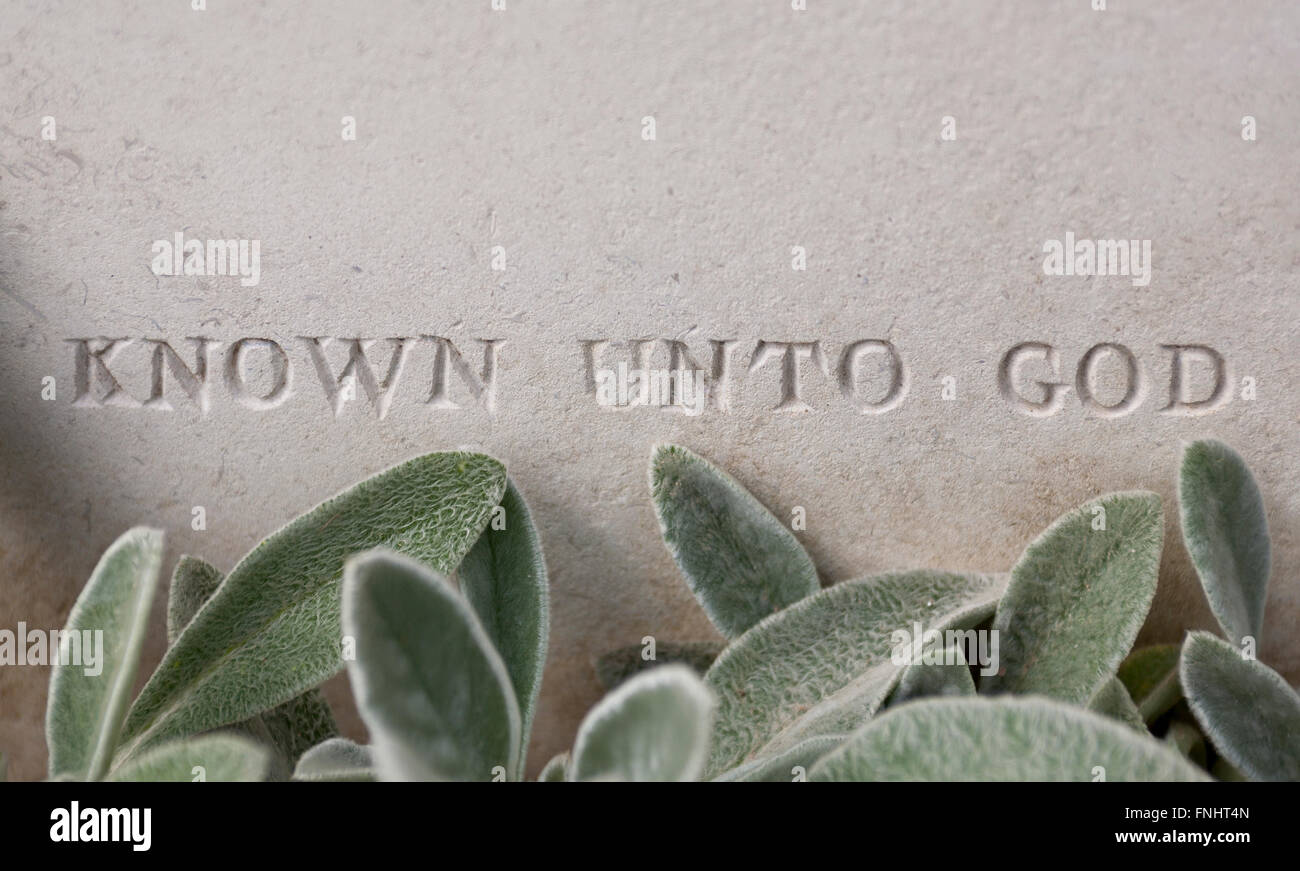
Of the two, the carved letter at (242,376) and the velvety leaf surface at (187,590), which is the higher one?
the carved letter at (242,376)

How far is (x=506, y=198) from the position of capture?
2.25ft

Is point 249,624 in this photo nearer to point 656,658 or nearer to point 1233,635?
point 656,658

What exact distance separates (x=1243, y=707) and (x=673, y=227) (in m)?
0.48

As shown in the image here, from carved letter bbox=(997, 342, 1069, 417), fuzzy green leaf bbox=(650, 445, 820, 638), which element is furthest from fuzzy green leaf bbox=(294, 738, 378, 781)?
carved letter bbox=(997, 342, 1069, 417)

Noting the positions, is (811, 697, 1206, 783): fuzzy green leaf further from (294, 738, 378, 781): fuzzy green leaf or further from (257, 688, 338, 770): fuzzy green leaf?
(257, 688, 338, 770): fuzzy green leaf

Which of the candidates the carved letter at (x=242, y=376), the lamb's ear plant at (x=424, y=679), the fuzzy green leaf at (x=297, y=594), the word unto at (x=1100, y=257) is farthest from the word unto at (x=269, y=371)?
the word unto at (x=1100, y=257)

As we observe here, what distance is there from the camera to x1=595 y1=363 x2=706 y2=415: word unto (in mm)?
711

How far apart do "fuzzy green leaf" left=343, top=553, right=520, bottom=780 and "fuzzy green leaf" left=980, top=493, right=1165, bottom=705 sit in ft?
1.18

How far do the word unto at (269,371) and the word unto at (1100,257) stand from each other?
420 mm

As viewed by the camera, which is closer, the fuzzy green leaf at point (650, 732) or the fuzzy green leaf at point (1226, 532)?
the fuzzy green leaf at point (650, 732)

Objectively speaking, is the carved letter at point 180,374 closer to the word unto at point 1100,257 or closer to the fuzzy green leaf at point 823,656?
the fuzzy green leaf at point 823,656

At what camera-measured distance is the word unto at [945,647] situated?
54cm
